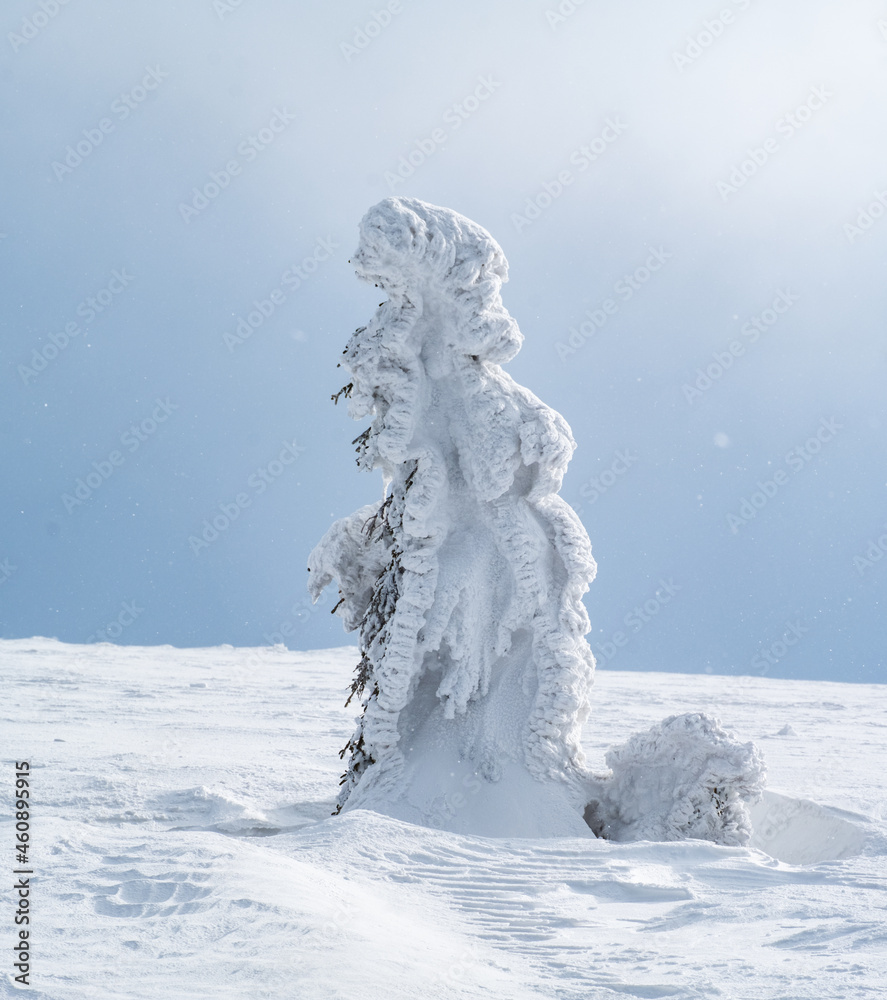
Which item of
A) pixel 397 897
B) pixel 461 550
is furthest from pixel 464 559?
pixel 397 897

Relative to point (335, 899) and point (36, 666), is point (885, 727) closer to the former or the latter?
point (335, 899)

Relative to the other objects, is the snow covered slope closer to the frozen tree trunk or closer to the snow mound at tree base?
the snow mound at tree base

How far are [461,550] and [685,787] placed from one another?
2362 mm

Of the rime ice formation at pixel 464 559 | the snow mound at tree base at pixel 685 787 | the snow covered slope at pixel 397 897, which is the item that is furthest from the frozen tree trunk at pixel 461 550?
the snow covered slope at pixel 397 897

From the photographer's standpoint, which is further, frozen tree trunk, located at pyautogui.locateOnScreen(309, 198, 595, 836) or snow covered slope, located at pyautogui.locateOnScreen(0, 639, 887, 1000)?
frozen tree trunk, located at pyautogui.locateOnScreen(309, 198, 595, 836)

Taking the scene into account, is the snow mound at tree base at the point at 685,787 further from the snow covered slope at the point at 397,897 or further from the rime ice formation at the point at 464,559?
the snow covered slope at the point at 397,897

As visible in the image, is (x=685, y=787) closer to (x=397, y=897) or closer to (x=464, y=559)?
(x=464, y=559)

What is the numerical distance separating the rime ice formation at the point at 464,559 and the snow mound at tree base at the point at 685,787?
3cm

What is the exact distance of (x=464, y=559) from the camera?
261 inches

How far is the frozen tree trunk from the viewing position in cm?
631

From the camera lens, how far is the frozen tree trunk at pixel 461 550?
6.31 metres

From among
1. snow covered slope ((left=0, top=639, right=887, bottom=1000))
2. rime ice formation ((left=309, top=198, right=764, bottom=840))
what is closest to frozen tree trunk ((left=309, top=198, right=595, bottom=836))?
rime ice formation ((left=309, top=198, right=764, bottom=840))

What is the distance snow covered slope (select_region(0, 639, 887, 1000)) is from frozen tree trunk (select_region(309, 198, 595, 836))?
3.20 ft

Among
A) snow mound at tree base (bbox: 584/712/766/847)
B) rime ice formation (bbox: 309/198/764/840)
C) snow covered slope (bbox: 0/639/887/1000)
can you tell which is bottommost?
snow covered slope (bbox: 0/639/887/1000)
